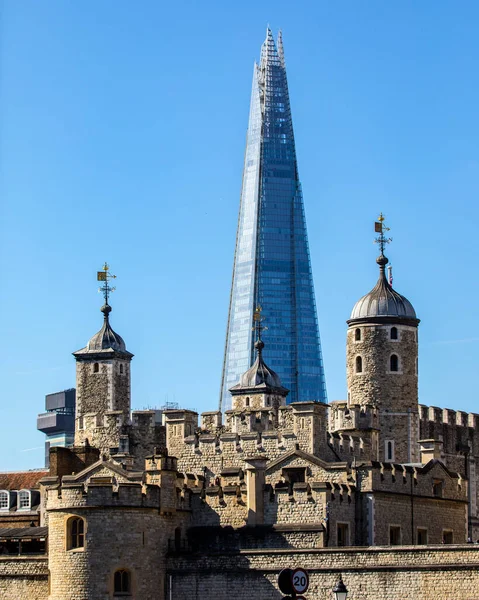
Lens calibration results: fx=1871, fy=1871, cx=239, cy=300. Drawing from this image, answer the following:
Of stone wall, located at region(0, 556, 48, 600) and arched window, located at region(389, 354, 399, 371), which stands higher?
arched window, located at region(389, 354, 399, 371)

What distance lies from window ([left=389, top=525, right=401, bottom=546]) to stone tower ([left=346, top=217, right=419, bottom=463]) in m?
11.6

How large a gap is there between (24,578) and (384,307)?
25.1m

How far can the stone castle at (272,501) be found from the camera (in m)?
76.5

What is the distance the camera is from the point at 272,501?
80.9 metres

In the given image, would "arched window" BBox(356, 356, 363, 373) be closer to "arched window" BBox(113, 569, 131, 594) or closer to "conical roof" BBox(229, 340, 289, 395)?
"conical roof" BBox(229, 340, 289, 395)

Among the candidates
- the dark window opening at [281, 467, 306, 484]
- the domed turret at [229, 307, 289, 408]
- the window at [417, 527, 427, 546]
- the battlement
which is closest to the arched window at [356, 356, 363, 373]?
the domed turret at [229, 307, 289, 408]

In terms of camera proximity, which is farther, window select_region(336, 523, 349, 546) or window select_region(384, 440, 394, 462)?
window select_region(384, 440, 394, 462)

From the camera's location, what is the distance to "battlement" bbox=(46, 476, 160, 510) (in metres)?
78.1

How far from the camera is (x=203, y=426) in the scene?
95.6 metres

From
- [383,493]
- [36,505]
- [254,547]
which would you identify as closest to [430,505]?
[383,493]

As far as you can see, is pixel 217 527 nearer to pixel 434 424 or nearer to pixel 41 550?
pixel 41 550

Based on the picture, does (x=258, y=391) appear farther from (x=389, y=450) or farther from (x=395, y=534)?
(x=395, y=534)

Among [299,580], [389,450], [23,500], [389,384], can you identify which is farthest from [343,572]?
[23,500]

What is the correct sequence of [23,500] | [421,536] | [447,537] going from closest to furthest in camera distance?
[421,536], [447,537], [23,500]
